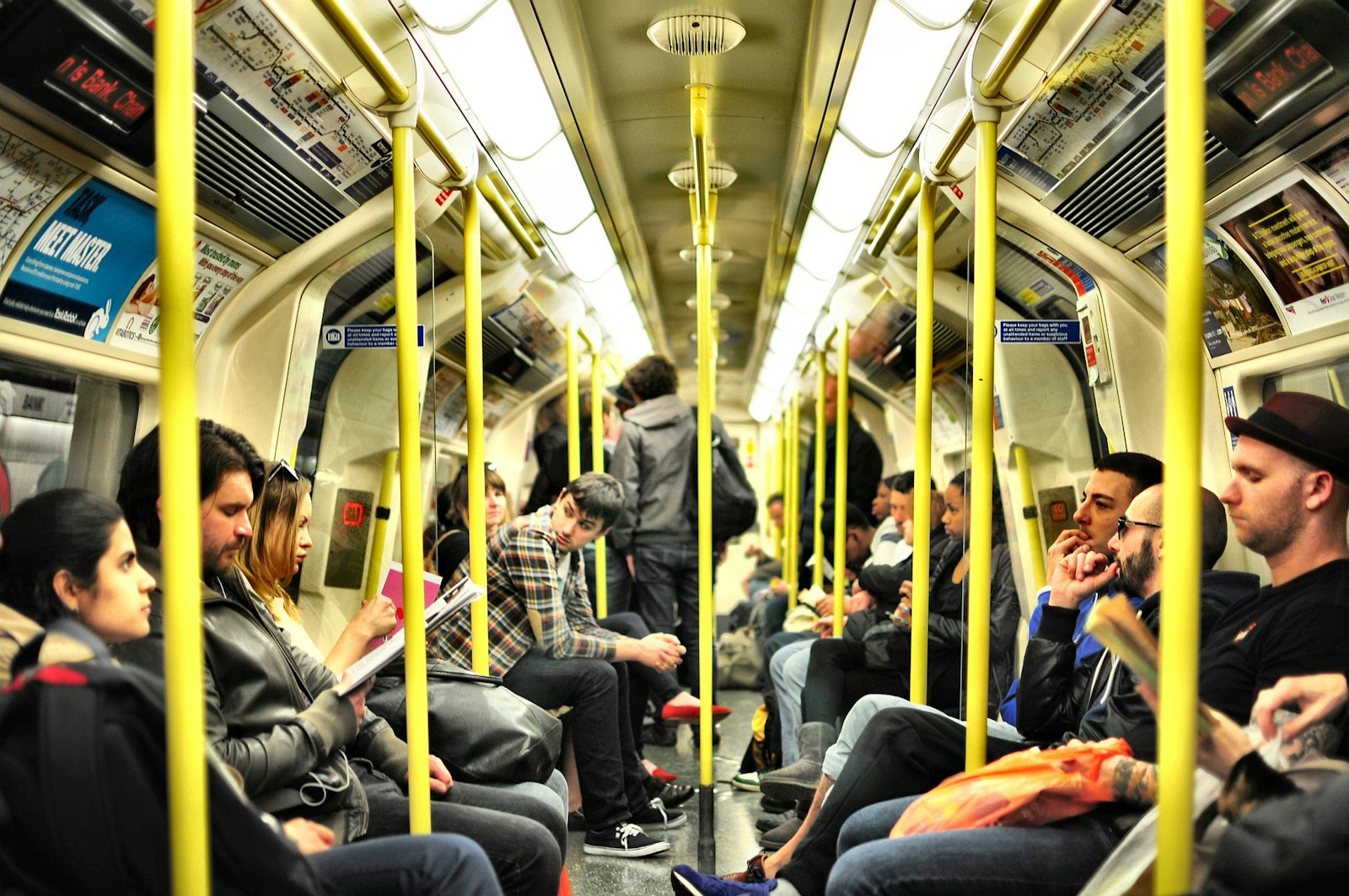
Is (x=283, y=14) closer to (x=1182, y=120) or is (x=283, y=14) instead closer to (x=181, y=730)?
(x=181, y=730)

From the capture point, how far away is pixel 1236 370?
8.96 feet

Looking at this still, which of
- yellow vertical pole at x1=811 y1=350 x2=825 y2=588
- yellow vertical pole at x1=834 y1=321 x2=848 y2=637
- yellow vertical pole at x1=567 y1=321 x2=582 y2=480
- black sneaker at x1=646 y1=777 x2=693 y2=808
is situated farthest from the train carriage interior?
yellow vertical pole at x1=811 y1=350 x2=825 y2=588

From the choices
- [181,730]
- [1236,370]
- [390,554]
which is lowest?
[181,730]

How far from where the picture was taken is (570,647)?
388cm

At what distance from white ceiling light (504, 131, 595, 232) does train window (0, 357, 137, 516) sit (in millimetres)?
2084

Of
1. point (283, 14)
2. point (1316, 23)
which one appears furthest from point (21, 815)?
point (1316, 23)

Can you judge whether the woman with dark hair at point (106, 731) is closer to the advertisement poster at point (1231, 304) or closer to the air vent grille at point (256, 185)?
the air vent grille at point (256, 185)

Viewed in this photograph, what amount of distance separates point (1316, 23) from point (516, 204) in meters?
3.29

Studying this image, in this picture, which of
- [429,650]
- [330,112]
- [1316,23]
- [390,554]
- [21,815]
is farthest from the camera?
[429,650]

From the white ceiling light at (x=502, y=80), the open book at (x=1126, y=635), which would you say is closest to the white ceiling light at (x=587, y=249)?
the white ceiling light at (x=502, y=80)

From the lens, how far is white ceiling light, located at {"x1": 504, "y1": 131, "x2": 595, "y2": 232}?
4195mm

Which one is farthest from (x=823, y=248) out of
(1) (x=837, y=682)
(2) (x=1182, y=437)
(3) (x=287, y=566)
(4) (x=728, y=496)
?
(2) (x=1182, y=437)

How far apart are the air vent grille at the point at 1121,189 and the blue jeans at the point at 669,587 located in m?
2.79

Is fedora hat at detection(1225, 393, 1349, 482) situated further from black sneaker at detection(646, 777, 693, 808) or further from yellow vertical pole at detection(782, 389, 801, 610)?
yellow vertical pole at detection(782, 389, 801, 610)
